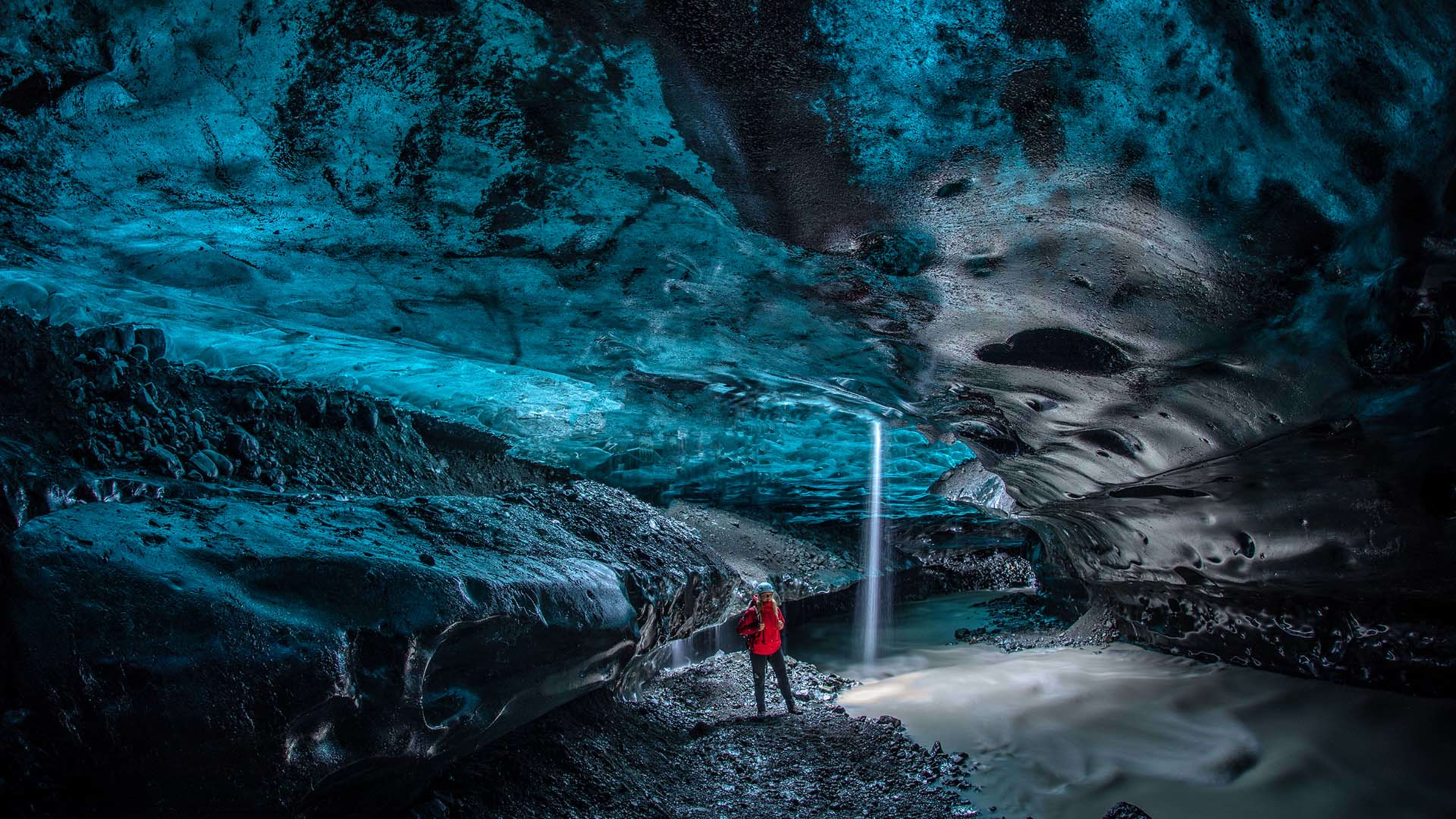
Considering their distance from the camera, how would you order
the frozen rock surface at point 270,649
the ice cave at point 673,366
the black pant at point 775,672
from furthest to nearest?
1. the black pant at point 775,672
2. the ice cave at point 673,366
3. the frozen rock surface at point 270,649

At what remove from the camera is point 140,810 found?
187 cm

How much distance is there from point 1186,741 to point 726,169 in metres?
4.41

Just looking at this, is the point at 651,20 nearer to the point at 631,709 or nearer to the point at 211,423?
the point at 211,423

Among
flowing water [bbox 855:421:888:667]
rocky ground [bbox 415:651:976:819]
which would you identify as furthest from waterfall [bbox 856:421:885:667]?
rocky ground [bbox 415:651:976:819]

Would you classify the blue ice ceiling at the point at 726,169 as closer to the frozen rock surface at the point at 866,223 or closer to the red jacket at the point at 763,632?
the frozen rock surface at the point at 866,223

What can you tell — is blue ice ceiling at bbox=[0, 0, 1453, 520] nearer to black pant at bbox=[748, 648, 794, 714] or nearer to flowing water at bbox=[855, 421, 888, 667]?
flowing water at bbox=[855, 421, 888, 667]

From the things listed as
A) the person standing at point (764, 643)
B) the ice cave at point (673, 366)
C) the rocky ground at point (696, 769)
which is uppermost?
the ice cave at point (673, 366)

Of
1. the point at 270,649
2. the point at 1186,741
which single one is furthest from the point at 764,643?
the point at 270,649

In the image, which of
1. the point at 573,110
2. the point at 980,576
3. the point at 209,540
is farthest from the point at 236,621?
the point at 980,576

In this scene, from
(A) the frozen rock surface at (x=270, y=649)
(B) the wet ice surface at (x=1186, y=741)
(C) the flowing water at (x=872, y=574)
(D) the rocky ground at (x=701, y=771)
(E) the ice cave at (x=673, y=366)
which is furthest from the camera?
(C) the flowing water at (x=872, y=574)

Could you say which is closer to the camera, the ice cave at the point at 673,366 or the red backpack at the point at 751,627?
the ice cave at the point at 673,366

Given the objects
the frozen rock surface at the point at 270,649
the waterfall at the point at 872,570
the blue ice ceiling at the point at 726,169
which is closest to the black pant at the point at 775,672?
the waterfall at the point at 872,570

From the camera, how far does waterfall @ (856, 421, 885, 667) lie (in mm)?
7461

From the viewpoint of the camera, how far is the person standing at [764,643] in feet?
19.9
